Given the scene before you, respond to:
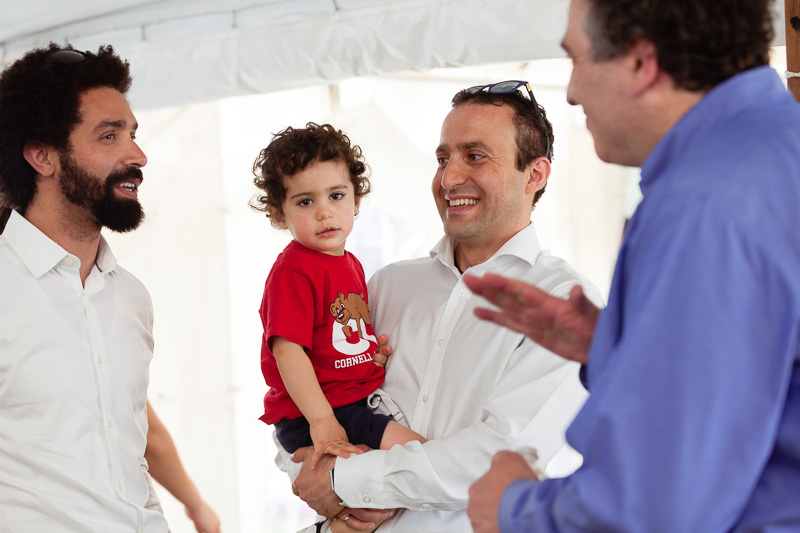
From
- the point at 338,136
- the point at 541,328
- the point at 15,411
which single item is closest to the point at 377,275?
the point at 338,136

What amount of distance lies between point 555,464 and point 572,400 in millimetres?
2525

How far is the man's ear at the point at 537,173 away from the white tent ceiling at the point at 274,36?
0.61 metres

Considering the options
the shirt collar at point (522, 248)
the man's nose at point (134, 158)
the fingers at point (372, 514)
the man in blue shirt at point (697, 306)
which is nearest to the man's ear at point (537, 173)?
the shirt collar at point (522, 248)

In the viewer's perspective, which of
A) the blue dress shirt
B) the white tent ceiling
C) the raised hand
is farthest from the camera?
the white tent ceiling

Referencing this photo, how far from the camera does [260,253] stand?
187 inches

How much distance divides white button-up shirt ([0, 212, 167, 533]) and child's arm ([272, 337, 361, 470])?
1.72 ft

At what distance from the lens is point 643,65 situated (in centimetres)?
105

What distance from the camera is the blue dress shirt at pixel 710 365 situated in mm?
867

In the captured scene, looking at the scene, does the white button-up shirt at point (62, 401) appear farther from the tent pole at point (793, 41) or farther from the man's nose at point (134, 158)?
the tent pole at point (793, 41)

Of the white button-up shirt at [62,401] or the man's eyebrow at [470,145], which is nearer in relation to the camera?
the white button-up shirt at [62,401]

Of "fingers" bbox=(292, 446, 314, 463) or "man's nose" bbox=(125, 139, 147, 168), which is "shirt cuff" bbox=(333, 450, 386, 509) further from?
"man's nose" bbox=(125, 139, 147, 168)

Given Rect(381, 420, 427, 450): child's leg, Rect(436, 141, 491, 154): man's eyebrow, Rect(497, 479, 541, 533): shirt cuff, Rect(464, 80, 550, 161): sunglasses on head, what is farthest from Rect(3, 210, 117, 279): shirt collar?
Rect(497, 479, 541, 533): shirt cuff

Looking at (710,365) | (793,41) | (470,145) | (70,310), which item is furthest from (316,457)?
(793,41)

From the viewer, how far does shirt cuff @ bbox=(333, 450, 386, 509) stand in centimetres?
200
